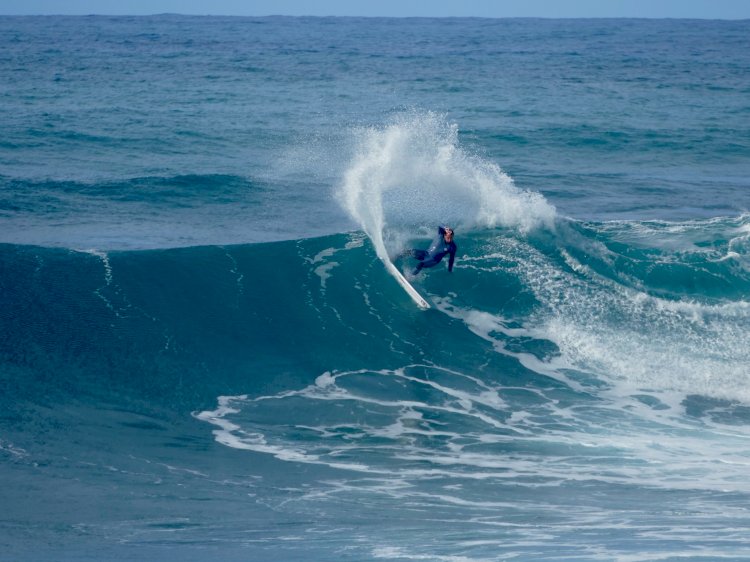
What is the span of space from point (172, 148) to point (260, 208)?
6.47 meters

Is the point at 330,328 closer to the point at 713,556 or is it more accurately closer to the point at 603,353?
the point at 603,353

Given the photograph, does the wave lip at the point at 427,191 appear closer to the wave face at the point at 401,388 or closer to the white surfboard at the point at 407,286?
the wave face at the point at 401,388

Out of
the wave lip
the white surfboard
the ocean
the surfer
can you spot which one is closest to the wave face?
the ocean

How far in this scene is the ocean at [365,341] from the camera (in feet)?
29.6

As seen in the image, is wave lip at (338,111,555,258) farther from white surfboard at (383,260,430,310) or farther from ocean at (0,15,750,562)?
white surfboard at (383,260,430,310)

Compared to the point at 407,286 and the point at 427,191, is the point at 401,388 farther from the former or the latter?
the point at 427,191

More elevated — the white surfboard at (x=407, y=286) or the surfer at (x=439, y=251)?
the surfer at (x=439, y=251)

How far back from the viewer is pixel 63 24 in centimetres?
7006

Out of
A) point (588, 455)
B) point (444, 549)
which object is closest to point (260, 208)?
point (588, 455)

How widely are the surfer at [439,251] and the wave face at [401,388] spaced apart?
816 millimetres

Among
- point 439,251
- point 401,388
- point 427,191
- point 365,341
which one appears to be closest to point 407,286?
point 439,251

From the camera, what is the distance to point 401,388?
13.1m

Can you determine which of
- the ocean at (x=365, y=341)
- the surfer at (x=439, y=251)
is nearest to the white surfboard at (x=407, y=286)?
the ocean at (x=365, y=341)

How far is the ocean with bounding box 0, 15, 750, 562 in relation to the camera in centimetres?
901
